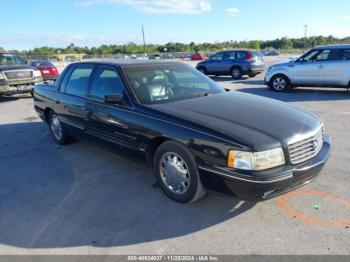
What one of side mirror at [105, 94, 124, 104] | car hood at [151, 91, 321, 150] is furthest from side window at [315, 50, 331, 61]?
side mirror at [105, 94, 124, 104]

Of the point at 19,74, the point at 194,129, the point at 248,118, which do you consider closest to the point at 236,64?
the point at 19,74

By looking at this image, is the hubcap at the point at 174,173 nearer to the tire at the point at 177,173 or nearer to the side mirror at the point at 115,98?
the tire at the point at 177,173

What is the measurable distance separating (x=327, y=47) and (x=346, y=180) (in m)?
8.18

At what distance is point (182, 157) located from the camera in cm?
344

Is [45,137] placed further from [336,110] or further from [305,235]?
[336,110]

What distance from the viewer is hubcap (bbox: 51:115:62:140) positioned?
5930 mm

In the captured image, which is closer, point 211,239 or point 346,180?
point 211,239

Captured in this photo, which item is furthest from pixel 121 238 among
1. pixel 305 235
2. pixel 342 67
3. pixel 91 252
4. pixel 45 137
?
pixel 342 67

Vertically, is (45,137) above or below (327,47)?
below

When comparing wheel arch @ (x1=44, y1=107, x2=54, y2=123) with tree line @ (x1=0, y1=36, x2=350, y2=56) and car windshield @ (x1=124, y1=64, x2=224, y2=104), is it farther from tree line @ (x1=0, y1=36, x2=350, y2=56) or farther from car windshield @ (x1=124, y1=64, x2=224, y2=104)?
tree line @ (x1=0, y1=36, x2=350, y2=56)

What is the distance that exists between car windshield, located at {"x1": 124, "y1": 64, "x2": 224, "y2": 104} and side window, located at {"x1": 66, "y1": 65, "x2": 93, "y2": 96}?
919mm

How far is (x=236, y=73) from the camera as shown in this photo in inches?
678

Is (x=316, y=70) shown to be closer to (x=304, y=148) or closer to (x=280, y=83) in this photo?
(x=280, y=83)

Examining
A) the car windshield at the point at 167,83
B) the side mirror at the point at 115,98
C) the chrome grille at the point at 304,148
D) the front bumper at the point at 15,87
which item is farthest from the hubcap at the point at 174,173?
the front bumper at the point at 15,87
